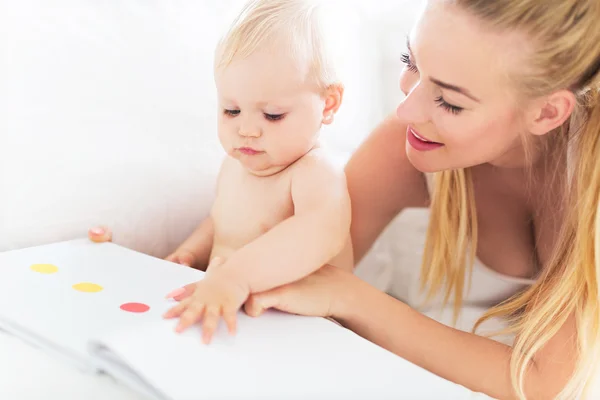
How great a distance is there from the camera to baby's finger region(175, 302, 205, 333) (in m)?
0.72

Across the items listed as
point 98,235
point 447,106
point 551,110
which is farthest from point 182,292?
→ point 551,110

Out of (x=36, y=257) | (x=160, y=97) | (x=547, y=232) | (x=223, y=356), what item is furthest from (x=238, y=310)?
(x=547, y=232)

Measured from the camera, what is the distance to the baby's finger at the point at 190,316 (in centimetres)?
72

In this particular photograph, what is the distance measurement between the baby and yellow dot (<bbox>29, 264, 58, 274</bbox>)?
20cm

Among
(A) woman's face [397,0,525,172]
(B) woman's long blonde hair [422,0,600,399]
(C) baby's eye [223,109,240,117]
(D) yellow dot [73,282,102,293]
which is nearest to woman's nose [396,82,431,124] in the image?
(A) woman's face [397,0,525,172]

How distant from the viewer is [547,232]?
1.10 metres

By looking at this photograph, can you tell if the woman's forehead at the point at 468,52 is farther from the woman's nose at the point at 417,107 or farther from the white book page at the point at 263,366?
the white book page at the point at 263,366

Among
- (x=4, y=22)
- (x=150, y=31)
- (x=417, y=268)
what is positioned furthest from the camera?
(x=417, y=268)

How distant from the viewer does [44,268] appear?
2.97 feet

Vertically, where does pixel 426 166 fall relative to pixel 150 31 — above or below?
below

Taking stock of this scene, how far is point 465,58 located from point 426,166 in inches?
6.7

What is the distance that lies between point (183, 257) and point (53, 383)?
1.43ft

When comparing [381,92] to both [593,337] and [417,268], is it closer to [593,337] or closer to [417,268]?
[417,268]

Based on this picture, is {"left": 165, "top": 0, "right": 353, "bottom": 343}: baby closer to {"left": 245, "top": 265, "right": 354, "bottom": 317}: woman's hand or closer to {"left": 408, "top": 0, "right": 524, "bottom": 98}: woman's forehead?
{"left": 245, "top": 265, "right": 354, "bottom": 317}: woman's hand
